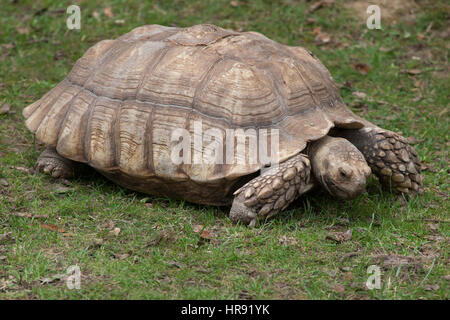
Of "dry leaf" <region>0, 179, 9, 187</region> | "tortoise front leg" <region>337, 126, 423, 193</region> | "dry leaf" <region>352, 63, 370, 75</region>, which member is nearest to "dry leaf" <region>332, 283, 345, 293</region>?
"tortoise front leg" <region>337, 126, 423, 193</region>

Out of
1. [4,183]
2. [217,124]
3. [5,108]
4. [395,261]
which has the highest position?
[217,124]

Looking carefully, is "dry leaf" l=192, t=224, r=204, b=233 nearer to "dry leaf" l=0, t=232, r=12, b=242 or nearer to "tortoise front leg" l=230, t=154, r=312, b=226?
"tortoise front leg" l=230, t=154, r=312, b=226

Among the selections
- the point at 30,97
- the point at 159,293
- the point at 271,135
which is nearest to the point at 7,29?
the point at 30,97

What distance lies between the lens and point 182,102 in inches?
195

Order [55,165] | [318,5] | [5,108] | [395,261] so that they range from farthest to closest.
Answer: [318,5]
[5,108]
[55,165]
[395,261]

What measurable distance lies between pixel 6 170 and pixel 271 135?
7.82 ft

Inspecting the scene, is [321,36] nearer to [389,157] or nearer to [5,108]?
[389,157]

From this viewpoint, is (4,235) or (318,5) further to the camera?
(318,5)

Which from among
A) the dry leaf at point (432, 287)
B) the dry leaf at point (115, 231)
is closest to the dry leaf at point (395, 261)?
the dry leaf at point (432, 287)

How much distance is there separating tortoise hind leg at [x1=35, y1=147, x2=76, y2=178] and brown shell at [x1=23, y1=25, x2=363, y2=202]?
140mm

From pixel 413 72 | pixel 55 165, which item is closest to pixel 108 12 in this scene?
pixel 55 165

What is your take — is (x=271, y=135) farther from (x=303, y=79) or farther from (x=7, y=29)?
(x=7, y=29)

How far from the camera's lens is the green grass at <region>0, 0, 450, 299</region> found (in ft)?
12.9

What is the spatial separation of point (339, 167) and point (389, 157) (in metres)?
0.71
